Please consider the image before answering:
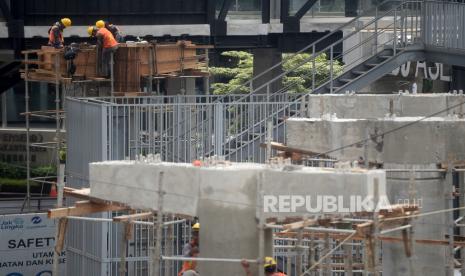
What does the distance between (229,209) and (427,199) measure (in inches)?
279

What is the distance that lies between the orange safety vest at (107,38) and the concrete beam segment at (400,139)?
7152mm

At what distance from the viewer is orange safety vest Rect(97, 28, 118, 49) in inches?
1075

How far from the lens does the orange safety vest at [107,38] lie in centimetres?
2731

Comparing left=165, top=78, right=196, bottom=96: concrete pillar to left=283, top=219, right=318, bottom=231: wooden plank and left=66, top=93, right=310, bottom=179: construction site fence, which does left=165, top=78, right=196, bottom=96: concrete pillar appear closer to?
left=66, top=93, right=310, bottom=179: construction site fence

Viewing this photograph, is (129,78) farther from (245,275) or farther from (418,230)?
(245,275)

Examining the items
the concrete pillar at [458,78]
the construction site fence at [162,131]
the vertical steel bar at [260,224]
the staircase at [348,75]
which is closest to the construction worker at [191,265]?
the vertical steel bar at [260,224]

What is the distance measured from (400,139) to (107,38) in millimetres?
8237

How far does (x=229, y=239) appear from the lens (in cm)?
1608

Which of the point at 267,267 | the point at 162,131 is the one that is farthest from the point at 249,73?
the point at 267,267

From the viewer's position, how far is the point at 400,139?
2141 cm

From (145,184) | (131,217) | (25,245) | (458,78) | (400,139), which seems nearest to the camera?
(131,217)

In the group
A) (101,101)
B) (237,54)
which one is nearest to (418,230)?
(101,101)

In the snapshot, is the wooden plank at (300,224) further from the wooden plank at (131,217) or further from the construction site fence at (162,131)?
the construction site fence at (162,131)

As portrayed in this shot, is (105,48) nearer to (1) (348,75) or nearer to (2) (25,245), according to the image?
(2) (25,245)
